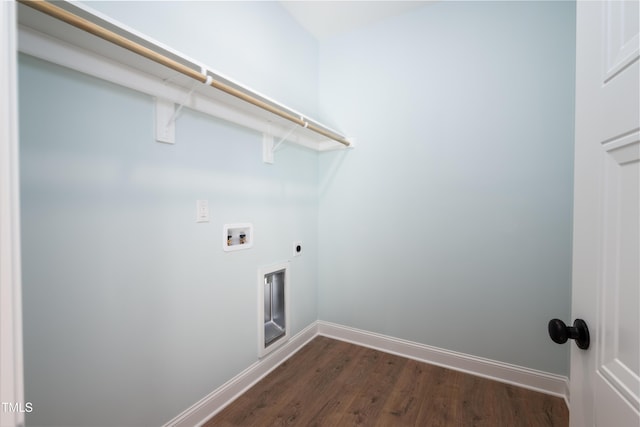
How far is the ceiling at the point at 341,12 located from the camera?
2.08 meters

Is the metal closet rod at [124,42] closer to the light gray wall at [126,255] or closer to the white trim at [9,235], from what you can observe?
the light gray wall at [126,255]

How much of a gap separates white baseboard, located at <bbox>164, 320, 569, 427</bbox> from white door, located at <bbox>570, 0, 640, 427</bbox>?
140 centimetres

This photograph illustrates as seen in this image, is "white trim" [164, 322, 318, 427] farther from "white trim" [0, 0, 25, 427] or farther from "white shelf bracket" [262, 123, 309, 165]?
"white shelf bracket" [262, 123, 309, 165]

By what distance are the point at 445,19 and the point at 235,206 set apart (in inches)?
82.2

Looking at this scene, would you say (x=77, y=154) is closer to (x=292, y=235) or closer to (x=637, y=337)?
(x=292, y=235)

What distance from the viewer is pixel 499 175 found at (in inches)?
74.2

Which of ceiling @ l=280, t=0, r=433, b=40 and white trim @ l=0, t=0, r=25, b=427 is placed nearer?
white trim @ l=0, t=0, r=25, b=427

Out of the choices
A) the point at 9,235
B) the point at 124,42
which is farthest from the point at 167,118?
the point at 9,235

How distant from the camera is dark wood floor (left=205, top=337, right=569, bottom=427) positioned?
1.54 m

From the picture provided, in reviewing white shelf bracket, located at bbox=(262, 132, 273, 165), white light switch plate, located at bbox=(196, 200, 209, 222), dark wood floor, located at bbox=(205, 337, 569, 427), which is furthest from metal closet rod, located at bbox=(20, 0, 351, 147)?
dark wood floor, located at bbox=(205, 337, 569, 427)

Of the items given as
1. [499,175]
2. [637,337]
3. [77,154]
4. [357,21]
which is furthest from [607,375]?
[357,21]

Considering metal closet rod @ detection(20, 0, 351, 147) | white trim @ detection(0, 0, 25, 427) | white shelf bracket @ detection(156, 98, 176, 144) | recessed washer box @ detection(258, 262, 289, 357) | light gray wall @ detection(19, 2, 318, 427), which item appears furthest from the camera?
recessed washer box @ detection(258, 262, 289, 357)

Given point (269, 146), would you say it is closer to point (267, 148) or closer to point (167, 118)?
point (267, 148)

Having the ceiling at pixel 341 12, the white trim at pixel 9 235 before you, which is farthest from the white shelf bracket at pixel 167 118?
the ceiling at pixel 341 12
